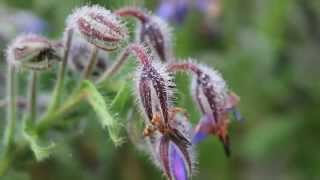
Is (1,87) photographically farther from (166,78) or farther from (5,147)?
(166,78)

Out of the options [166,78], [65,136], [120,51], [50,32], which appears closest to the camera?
[166,78]

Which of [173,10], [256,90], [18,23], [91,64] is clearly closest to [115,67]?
[91,64]

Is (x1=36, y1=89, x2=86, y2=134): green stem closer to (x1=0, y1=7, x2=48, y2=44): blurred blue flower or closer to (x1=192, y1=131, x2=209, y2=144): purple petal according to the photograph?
(x1=192, y1=131, x2=209, y2=144): purple petal

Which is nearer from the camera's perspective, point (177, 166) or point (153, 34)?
point (177, 166)

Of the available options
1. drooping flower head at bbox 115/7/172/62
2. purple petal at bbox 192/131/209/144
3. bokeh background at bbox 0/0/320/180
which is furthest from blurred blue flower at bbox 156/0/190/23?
purple petal at bbox 192/131/209/144

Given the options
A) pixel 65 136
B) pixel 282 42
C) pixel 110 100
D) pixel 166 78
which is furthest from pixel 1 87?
pixel 282 42

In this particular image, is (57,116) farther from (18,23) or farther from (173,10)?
(173,10)
